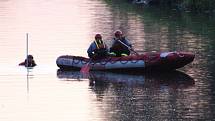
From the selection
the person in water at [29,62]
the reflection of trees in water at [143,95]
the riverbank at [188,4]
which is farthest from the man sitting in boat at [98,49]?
the riverbank at [188,4]

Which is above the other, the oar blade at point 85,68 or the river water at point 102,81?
the oar blade at point 85,68

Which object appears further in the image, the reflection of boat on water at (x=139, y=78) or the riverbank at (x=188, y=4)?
the riverbank at (x=188, y=4)

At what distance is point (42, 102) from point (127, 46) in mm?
8478

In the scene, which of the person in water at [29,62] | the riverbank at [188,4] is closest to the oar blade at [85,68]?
the person in water at [29,62]

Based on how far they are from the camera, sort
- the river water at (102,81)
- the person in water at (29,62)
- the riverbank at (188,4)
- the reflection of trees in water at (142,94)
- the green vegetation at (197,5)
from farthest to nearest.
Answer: the riverbank at (188,4), the green vegetation at (197,5), the person in water at (29,62), the river water at (102,81), the reflection of trees in water at (142,94)

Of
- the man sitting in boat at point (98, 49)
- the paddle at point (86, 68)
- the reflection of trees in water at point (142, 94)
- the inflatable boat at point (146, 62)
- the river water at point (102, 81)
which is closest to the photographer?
the reflection of trees in water at point (142, 94)

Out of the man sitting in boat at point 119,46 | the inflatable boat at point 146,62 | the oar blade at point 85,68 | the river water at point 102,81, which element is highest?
the man sitting in boat at point 119,46

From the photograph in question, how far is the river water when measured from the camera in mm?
28562

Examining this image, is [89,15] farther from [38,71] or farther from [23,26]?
[38,71]

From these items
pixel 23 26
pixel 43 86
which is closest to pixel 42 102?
pixel 43 86

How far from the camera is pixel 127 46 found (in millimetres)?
38156

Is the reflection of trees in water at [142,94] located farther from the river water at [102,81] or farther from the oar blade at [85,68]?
the oar blade at [85,68]

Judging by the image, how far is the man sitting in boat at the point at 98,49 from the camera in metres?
38.1

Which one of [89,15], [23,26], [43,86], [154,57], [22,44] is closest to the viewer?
[43,86]
